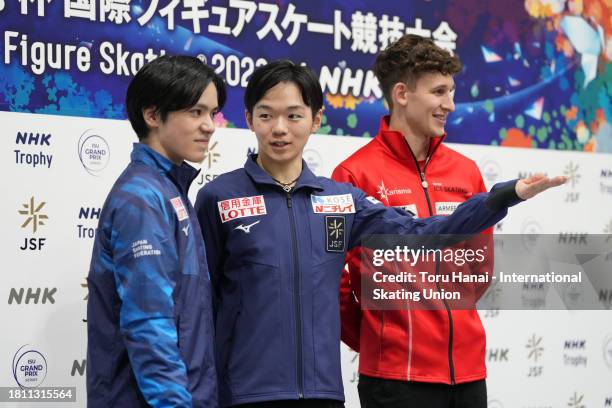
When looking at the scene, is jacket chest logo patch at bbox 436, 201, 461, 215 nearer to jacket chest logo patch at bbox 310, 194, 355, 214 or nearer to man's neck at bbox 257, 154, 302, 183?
jacket chest logo patch at bbox 310, 194, 355, 214

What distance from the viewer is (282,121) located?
7.71 ft

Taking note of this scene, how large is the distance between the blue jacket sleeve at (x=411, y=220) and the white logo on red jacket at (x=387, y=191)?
0.15m

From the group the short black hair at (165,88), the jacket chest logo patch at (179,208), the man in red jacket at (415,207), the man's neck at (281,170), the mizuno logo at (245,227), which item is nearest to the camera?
the jacket chest logo patch at (179,208)

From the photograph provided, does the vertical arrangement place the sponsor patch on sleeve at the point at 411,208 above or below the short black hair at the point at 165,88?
below

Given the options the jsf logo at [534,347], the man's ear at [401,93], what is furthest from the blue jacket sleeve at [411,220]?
the jsf logo at [534,347]

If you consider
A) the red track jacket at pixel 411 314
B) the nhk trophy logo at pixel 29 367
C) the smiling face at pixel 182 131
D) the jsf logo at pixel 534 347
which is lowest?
the jsf logo at pixel 534 347

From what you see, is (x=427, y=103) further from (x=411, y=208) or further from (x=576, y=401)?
(x=576, y=401)

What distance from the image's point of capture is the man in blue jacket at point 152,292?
186cm

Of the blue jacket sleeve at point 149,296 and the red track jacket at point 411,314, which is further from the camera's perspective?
the red track jacket at point 411,314

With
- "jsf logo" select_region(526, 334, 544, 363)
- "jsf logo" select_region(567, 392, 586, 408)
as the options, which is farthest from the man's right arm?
"jsf logo" select_region(567, 392, 586, 408)

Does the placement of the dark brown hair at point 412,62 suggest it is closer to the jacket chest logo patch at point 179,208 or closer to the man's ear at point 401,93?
the man's ear at point 401,93

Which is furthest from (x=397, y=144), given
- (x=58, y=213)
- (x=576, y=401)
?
(x=576, y=401)

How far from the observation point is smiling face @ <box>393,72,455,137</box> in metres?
2.79

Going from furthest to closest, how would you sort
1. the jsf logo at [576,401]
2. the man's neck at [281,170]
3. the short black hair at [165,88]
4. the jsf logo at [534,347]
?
1. the jsf logo at [576,401]
2. the jsf logo at [534,347]
3. the man's neck at [281,170]
4. the short black hair at [165,88]
